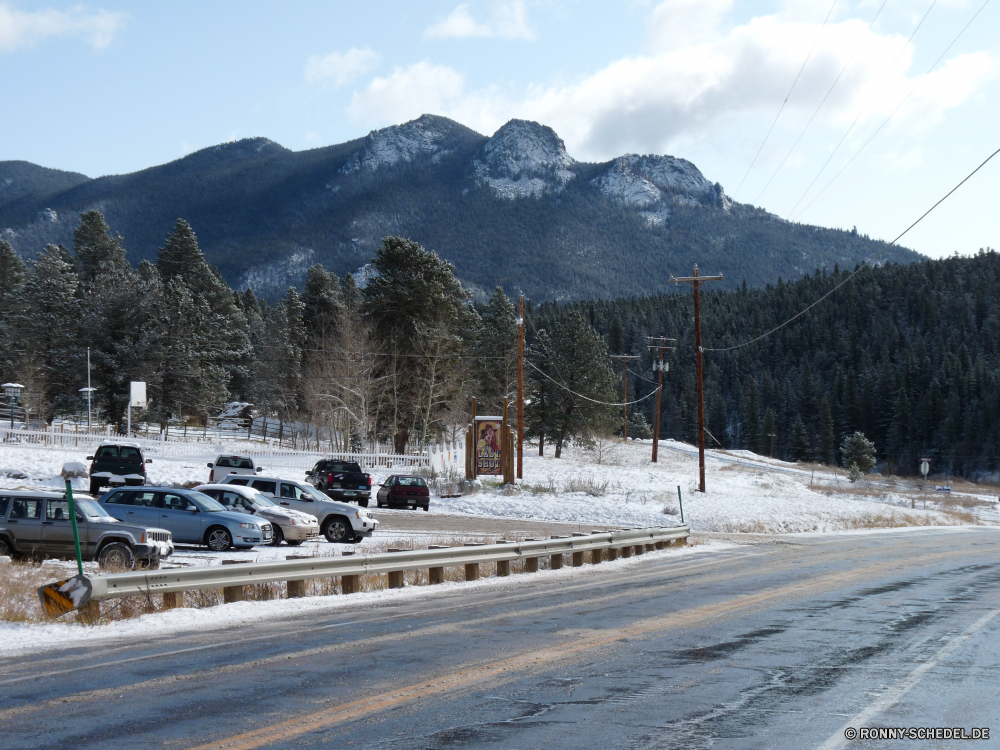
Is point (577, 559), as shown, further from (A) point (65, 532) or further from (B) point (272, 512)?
(A) point (65, 532)

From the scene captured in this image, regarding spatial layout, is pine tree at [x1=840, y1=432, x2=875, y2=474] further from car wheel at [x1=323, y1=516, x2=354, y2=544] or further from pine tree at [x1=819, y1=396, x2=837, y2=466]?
car wheel at [x1=323, y1=516, x2=354, y2=544]

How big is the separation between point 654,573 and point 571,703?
11185 mm

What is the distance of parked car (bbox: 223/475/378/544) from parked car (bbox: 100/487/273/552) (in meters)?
3.75

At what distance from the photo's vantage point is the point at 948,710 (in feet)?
21.4

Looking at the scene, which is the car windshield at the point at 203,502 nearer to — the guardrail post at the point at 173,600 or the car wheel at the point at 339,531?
the car wheel at the point at 339,531

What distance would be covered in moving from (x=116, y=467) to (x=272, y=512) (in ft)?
41.1

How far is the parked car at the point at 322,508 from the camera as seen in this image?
2370 centimetres

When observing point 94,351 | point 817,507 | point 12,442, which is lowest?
point 817,507

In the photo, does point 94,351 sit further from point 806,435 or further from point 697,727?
point 806,435

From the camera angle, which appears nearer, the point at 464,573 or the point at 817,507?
the point at 464,573

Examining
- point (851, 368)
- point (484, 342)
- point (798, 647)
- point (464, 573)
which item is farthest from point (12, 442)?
point (851, 368)

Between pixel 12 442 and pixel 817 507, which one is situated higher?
pixel 12 442

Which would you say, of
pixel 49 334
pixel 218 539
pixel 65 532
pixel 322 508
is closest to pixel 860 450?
pixel 49 334

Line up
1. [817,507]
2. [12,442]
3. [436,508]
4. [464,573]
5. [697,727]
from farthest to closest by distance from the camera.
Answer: [817,507], [12,442], [436,508], [464,573], [697,727]
